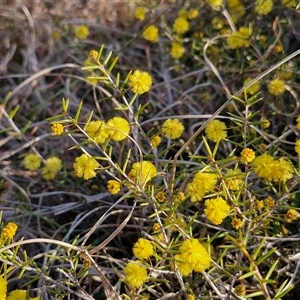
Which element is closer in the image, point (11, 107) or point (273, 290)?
point (273, 290)

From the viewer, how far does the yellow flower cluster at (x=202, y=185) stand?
91 centimetres

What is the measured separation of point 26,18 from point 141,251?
154 cm

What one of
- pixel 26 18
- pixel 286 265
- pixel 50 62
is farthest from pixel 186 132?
pixel 26 18

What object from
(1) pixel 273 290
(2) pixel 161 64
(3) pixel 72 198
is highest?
(2) pixel 161 64

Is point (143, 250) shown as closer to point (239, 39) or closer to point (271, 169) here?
point (271, 169)

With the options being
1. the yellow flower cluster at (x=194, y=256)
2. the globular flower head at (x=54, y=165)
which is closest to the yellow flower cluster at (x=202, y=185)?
the yellow flower cluster at (x=194, y=256)

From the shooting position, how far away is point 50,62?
207 centimetres

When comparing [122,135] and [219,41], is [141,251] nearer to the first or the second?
[122,135]

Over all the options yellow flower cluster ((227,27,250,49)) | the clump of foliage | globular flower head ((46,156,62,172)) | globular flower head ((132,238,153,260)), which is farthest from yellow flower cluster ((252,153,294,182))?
globular flower head ((46,156,62,172))

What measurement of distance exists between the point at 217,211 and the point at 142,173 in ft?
0.57

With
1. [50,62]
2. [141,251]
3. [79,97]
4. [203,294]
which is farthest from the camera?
[50,62]

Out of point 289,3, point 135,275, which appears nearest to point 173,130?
point 135,275

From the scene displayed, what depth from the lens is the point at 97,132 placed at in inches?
36.0

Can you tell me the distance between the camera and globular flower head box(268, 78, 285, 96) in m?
1.28
